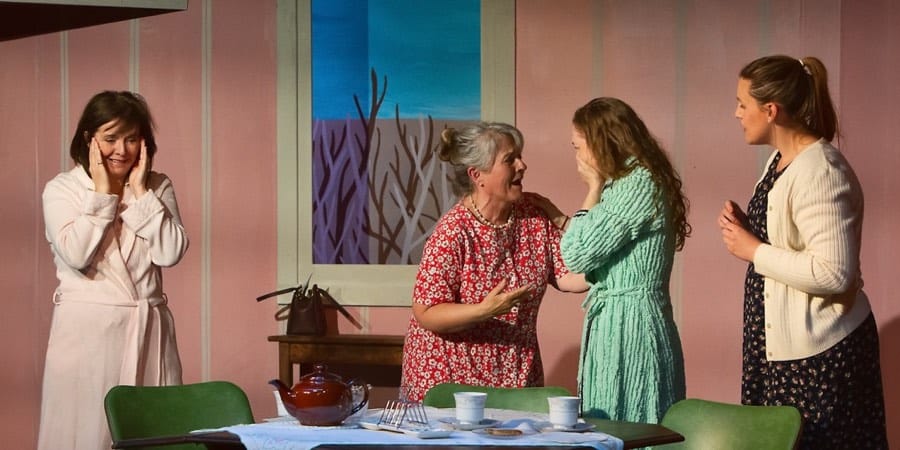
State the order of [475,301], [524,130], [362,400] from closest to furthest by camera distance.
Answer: [362,400]
[475,301]
[524,130]

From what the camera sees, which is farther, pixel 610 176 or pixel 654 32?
pixel 654 32

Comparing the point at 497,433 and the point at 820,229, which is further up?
the point at 820,229

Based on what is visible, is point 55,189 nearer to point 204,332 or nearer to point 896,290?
point 204,332

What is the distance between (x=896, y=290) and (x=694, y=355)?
92cm

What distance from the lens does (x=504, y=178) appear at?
Answer: 3732 mm

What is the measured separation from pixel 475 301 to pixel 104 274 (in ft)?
3.82

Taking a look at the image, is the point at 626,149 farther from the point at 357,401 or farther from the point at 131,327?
the point at 131,327

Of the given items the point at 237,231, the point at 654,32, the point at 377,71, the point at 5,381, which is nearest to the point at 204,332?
the point at 237,231

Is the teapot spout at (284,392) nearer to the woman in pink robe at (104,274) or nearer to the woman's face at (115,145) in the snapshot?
the woman in pink robe at (104,274)

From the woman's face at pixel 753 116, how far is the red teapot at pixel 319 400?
1.26 m

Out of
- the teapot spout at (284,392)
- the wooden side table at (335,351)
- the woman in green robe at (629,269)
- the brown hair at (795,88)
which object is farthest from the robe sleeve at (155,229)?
the brown hair at (795,88)

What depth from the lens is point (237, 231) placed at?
19.3 feet

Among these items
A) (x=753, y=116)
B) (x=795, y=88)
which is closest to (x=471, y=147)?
(x=753, y=116)

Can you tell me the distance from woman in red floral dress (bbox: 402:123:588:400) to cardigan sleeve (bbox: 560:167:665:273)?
356 mm
